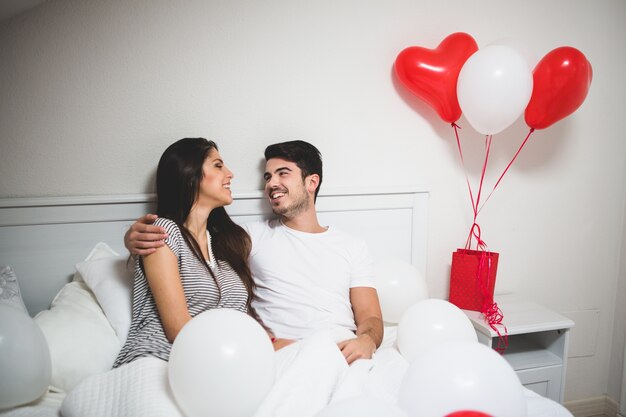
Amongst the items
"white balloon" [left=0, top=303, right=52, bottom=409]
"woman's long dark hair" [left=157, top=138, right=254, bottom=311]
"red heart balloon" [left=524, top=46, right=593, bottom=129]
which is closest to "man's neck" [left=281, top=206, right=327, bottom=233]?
"woman's long dark hair" [left=157, top=138, right=254, bottom=311]

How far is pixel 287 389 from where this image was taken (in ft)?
3.43

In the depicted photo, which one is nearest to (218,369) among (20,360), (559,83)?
(20,360)

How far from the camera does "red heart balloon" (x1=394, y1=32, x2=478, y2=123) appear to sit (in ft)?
5.97

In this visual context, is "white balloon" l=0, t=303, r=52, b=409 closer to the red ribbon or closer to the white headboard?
the white headboard

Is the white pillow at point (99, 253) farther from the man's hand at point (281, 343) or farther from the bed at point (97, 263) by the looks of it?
the man's hand at point (281, 343)

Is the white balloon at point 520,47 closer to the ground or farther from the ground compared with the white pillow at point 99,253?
farther from the ground

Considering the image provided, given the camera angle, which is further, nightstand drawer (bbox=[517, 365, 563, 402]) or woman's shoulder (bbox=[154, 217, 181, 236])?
nightstand drawer (bbox=[517, 365, 563, 402])

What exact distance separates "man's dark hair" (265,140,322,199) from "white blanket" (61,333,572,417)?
0.76 meters

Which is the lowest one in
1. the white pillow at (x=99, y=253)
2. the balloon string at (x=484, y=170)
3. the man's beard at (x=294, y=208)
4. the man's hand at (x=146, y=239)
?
the white pillow at (x=99, y=253)

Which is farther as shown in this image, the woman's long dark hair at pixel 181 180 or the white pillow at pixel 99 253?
the white pillow at pixel 99 253

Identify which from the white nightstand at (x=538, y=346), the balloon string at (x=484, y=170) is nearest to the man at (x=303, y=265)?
the white nightstand at (x=538, y=346)

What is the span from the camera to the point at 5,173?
1.58 m

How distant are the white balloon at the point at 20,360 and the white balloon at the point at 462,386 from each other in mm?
911

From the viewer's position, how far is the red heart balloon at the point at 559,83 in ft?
5.51
